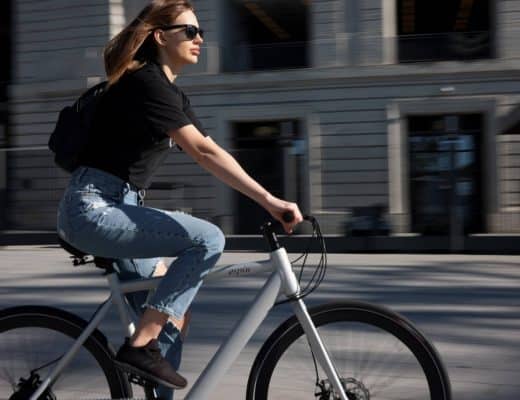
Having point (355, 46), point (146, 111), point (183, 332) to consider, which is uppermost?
point (355, 46)

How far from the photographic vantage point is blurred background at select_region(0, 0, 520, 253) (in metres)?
18.6

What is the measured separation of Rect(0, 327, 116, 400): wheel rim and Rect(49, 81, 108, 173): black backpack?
2.13ft

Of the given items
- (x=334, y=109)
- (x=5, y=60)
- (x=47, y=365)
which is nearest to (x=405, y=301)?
(x=47, y=365)

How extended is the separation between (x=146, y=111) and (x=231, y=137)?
19.4m

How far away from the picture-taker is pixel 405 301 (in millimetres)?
7520

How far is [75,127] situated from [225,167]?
524 mm

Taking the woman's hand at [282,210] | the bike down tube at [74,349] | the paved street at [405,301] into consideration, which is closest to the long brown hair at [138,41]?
the woman's hand at [282,210]

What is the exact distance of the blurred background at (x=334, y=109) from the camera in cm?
1856

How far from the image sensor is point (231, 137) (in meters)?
22.2

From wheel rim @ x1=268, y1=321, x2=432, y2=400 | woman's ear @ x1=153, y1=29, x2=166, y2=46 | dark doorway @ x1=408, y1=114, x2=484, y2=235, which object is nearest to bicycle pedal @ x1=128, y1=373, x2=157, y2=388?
wheel rim @ x1=268, y1=321, x2=432, y2=400

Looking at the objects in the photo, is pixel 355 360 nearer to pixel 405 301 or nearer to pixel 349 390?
pixel 349 390

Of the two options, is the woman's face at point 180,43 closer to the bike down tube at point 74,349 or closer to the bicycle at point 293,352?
the bicycle at point 293,352

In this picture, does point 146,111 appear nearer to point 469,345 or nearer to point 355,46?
point 469,345

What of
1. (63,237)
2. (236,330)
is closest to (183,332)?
(236,330)
